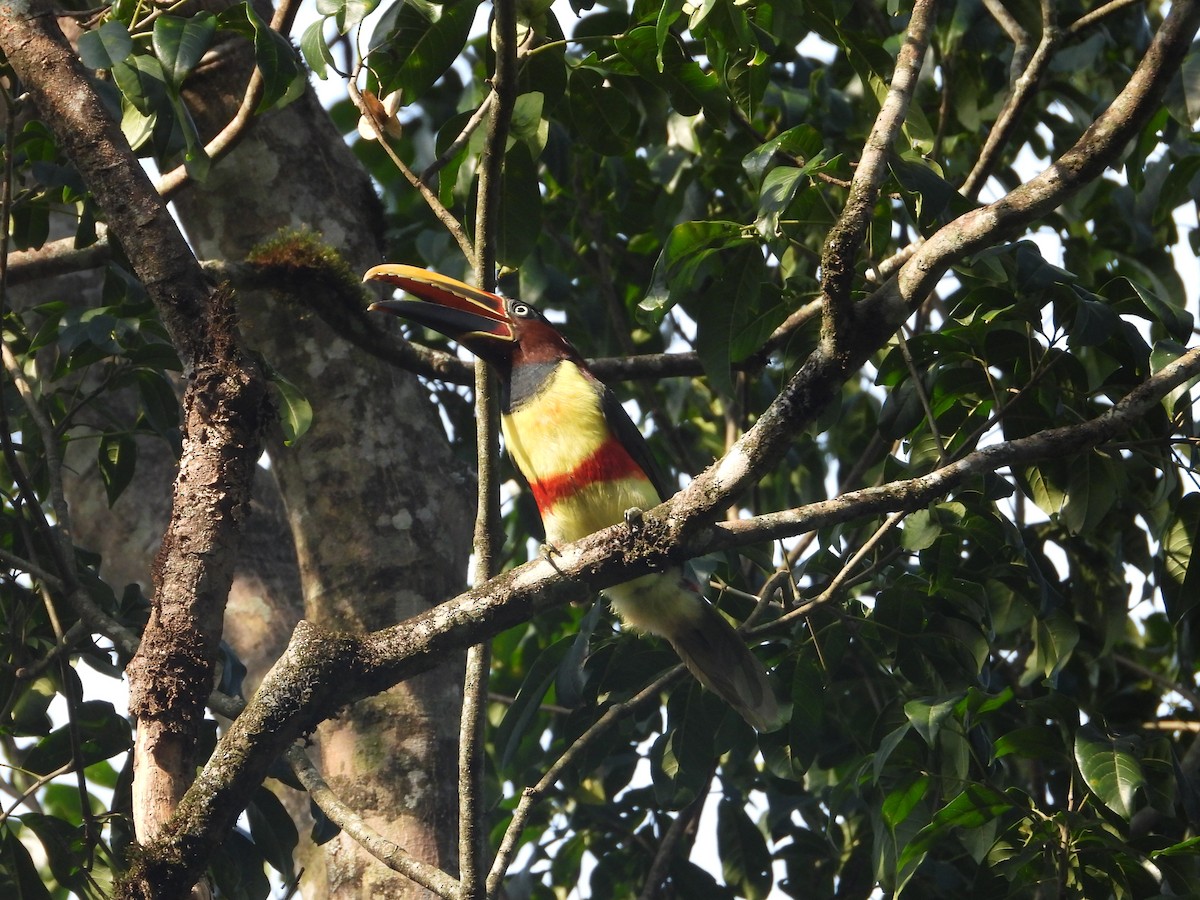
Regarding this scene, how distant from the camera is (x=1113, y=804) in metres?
2.98

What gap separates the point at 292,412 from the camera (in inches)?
133

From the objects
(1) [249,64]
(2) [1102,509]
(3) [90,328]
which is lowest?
(2) [1102,509]

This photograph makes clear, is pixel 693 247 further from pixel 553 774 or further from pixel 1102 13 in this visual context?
pixel 553 774

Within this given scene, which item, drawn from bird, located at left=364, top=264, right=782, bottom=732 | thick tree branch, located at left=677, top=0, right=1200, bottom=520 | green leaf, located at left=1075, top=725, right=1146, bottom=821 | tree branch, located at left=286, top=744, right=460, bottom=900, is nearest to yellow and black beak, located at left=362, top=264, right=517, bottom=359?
bird, located at left=364, top=264, right=782, bottom=732

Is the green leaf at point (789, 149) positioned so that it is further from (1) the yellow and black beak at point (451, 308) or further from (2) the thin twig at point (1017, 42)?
(1) the yellow and black beak at point (451, 308)

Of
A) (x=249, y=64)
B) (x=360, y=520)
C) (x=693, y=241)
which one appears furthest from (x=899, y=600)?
(x=249, y=64)

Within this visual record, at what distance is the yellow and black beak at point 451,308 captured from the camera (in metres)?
4.16

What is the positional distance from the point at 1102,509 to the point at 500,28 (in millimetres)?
2118

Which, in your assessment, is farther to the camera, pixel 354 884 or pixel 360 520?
→ pixel 360 520

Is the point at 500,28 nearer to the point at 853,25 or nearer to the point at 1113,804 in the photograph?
the point at 1113,804

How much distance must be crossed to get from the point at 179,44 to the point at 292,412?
0.96 meters

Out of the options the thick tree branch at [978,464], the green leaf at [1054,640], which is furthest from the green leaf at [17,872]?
the green leaf at [1054,640]

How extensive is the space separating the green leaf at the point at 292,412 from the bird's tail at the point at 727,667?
1464 millimetres

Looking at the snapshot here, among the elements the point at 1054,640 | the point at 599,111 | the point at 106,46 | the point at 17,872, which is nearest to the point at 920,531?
the point at 1054,640
